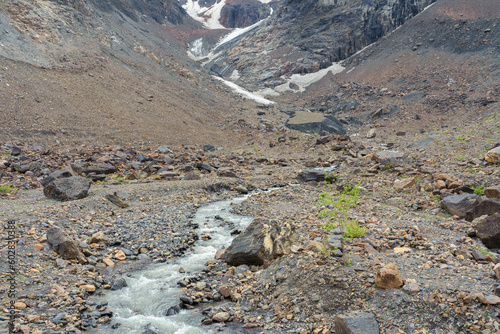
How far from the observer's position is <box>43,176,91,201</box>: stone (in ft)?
37.1

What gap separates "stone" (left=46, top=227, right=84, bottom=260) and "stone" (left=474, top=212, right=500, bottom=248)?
947 centimetres

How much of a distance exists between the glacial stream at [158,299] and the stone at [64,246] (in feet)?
4.74

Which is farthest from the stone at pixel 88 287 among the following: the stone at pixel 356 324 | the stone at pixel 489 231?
the stone at pixel 489 231

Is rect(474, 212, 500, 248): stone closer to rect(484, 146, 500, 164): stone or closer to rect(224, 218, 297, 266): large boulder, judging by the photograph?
rect(224, 218, 297, 266): large boulder

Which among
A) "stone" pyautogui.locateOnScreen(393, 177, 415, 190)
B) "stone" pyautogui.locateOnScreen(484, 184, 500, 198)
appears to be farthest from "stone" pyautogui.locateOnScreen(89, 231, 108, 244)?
"stone" pyautogui.locateOnScreen(484, 184, 500, 198)

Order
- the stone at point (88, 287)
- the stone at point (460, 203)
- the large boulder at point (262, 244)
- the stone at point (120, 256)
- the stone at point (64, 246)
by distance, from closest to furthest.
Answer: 1. the stone at point (88, 287)
2. the stone at point (64, 246)
3. the large boulder at point (262, 244)
4. the stone at point (120, 256)
5. the stone at point (460, 203)

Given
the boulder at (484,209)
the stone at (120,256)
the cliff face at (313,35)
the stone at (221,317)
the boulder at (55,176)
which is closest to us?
the stone at (221,317)

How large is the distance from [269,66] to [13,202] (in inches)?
1943

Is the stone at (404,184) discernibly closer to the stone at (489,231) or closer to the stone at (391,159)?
the stone at (391,159)

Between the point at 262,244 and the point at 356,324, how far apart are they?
3180 millimetres

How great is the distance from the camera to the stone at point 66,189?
1131 centimetres

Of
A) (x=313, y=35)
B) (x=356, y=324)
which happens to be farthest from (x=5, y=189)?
(x=313, y=35)

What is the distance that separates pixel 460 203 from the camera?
29.2 ft

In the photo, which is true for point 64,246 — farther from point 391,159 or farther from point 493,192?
point 391,159
